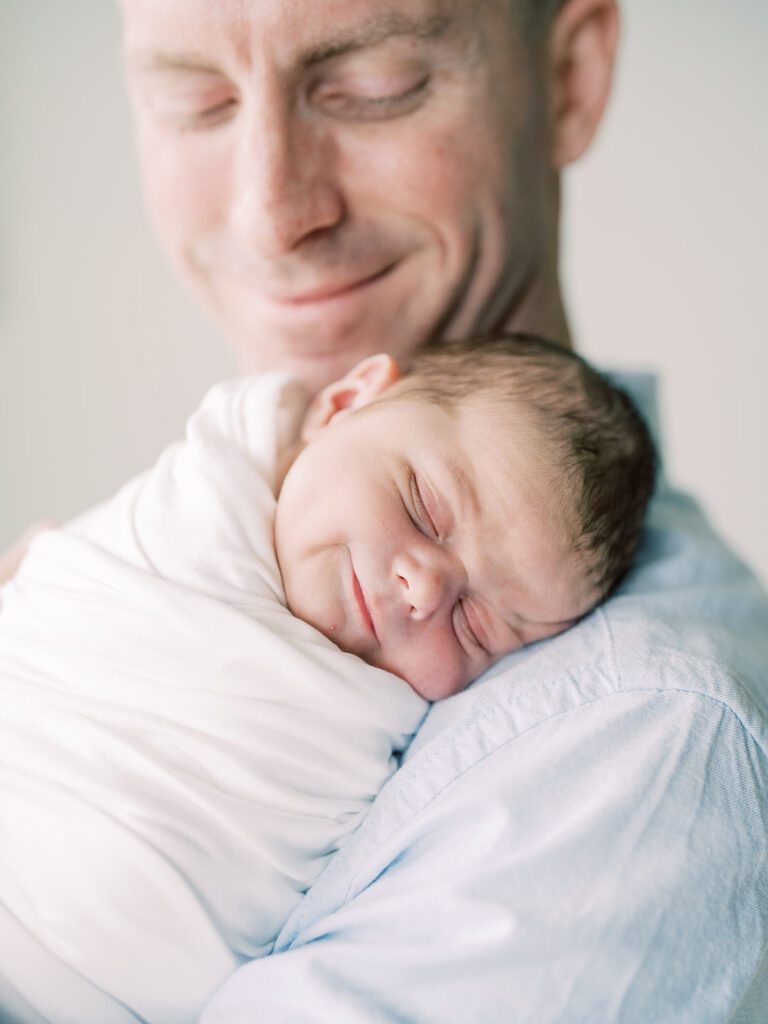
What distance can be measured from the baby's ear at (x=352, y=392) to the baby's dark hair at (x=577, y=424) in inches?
1.2

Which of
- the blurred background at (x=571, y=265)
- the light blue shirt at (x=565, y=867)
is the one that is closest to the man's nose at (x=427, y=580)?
the light blue shirt at (x=565, y=867)

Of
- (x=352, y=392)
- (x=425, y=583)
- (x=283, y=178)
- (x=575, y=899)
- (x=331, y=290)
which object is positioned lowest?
(x=575, y=899)

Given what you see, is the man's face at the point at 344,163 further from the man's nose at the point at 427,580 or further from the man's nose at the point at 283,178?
the man's nose at the point at 427,580

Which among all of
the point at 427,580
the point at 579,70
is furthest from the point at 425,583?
the point at 579,70

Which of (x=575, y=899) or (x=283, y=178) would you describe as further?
(x=283, y=178)

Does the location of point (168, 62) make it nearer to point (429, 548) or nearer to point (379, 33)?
point (379, 33)

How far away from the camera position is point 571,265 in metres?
2.43

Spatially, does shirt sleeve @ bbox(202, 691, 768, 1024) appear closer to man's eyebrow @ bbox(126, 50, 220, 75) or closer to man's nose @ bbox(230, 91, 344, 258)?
man's nose @ bbox(230, 91, 344, 258)

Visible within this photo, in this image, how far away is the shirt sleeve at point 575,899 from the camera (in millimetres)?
605

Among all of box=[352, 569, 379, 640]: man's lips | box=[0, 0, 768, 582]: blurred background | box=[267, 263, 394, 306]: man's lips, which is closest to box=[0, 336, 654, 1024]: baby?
box=[352, 569, 379, 640]: man's lips

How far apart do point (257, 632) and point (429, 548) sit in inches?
7.4

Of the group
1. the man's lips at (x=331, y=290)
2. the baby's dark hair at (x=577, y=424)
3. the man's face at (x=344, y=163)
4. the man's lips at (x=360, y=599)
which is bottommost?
the man's lips at (x=360, y=599)

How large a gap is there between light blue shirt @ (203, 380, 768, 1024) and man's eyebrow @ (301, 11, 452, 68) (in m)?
0.63

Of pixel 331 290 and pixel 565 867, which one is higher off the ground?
pixel 331 290
